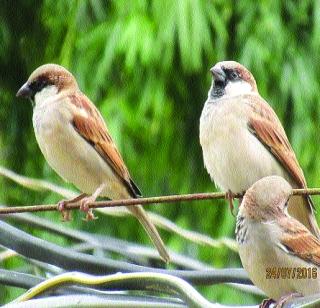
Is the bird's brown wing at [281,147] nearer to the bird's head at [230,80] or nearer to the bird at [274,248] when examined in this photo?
the bird's head at [230,80]

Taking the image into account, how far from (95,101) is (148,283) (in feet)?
2.44

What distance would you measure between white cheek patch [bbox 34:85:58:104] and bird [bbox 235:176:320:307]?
0.39 meters

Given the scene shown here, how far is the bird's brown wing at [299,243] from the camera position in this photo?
0.99 m

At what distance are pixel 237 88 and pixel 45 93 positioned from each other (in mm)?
225

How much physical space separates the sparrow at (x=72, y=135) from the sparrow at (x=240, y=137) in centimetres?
11

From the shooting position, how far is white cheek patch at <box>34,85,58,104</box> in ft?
4.33

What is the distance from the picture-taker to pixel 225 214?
1.72 metres

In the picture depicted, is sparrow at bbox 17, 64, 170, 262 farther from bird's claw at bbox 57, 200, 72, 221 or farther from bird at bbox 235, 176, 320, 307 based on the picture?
bird at bbox 235, 176, 320, 307

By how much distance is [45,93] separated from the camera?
1.33 metres

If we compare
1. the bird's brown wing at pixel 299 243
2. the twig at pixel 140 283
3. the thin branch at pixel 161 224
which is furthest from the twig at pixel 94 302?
the thin branch at pixel 161 224

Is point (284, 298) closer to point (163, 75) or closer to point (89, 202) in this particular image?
point (89, 202)

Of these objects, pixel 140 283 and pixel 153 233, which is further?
pixel 153 233

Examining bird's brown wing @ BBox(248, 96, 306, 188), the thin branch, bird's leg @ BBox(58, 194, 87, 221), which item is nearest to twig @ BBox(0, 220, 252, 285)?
bird's leg @ BBox(58, 194, 87, 221)

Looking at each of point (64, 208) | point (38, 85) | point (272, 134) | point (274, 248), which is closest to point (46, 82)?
point (38, 85)
